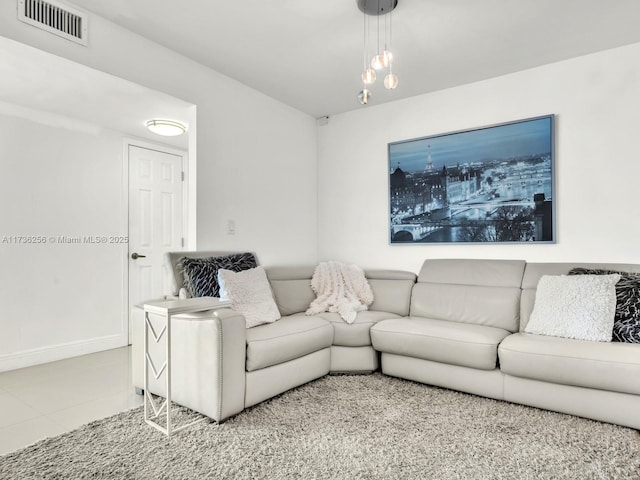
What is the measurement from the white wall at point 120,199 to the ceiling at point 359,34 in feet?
0.73

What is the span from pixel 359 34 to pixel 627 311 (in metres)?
2.32

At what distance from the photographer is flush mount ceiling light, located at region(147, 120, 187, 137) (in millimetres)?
3486

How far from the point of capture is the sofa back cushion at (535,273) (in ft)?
8.50

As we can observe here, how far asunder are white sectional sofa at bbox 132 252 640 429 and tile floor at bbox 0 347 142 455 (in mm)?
291

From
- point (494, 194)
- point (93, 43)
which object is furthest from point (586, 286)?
point (93, 43)

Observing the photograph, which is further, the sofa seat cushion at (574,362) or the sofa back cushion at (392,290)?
the sofa back cushion at (392,290)

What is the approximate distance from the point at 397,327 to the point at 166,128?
8.67 ft

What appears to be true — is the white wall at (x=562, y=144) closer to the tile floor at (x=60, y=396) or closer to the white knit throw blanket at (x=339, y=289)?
the white knit throw blanket at (x=339, y=289)

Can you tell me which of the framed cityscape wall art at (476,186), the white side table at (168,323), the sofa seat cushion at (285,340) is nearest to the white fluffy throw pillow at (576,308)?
the framed cityscape wall art at (476,186)

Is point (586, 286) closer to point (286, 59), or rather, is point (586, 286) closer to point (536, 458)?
point (536, 458)

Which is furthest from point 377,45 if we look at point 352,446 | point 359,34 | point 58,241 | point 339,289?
point 58,241

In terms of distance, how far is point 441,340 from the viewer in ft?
8.09

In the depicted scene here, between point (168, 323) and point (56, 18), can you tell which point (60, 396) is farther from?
point (56, 18)

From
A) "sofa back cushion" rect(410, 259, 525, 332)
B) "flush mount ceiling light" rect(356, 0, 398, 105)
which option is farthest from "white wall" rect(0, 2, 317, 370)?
"sofa back cushion" rect(410, 259, 525, 332)
